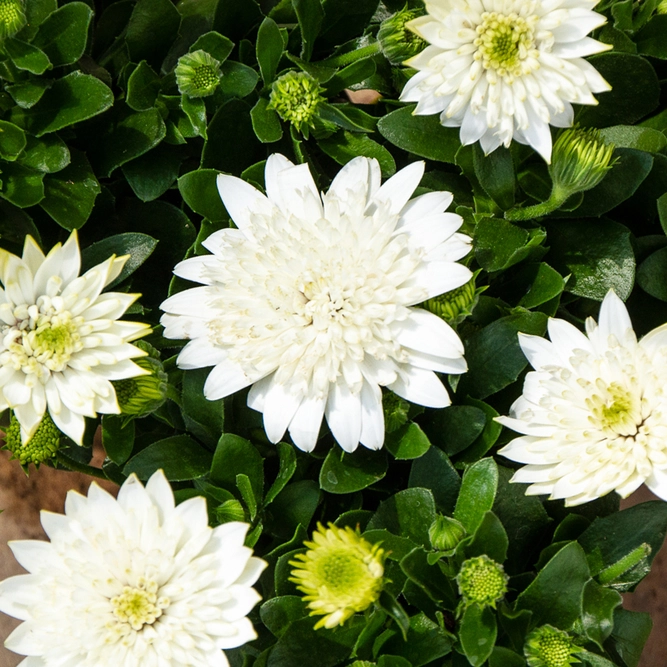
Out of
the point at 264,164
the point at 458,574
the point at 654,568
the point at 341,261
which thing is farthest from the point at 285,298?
the point at 654,568

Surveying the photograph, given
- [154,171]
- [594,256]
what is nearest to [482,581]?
[594,256]

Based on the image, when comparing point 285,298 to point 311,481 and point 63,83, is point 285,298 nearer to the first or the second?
point 311,481

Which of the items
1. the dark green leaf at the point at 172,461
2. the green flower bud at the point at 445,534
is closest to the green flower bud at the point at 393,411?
the green flower bud at the point at 445,534

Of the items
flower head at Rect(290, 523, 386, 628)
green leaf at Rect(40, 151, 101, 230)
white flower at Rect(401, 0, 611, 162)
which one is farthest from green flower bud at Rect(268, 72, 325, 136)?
flower head at Rect(290, 523, 386, 628)

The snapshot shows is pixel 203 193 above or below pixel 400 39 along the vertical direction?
below

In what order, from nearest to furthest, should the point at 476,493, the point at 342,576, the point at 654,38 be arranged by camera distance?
the point at 342,576, the point at 476,493, the point at 654,38

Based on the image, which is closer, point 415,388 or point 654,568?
point 415,388

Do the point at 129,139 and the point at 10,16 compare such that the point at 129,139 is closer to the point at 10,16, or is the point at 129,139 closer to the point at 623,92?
the point at 10,16
